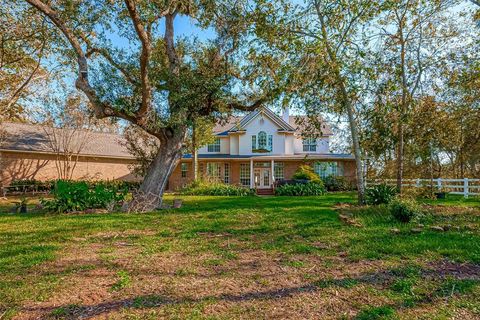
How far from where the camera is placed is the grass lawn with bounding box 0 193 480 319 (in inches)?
124

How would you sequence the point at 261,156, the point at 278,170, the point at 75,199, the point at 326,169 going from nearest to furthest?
the point at 75,199, the point at 261,156, the point at 326,169, the point at 278,170

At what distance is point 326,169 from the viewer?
25.2 metres

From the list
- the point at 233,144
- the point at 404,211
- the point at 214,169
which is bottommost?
the point at 404,211

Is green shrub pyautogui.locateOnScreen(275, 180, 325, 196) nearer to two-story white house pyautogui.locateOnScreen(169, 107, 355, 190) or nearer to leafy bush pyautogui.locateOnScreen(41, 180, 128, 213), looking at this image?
two-story white house pyautogui.locateOnScreen(169, 107, 355, 190)

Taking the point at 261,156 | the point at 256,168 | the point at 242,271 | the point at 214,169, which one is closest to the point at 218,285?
the point at 242,271

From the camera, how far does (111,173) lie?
25500mm

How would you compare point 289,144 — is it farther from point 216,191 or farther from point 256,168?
point 216,191

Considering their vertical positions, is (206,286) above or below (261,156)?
below

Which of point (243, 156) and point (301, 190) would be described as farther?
point (243, 156)

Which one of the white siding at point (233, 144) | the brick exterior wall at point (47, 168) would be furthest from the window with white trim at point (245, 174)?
the brick exterior wall at point (47, 168)

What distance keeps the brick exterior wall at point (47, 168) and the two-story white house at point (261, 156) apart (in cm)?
511

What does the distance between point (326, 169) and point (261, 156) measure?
598cm

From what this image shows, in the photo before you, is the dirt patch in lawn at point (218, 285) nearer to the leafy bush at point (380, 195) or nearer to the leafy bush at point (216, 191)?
the leafy bush at point (380, 195)

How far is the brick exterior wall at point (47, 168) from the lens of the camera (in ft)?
68.4
